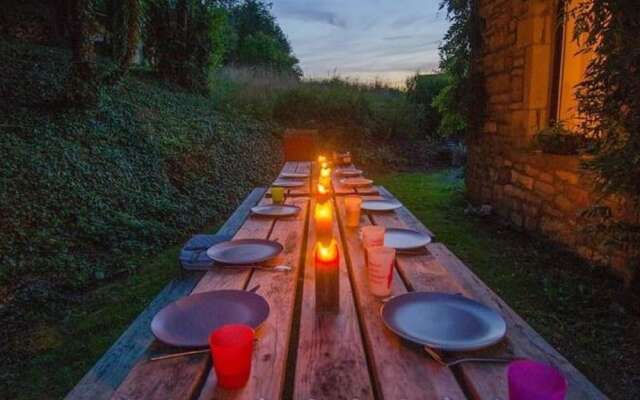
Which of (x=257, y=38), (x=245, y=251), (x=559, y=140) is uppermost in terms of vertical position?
(x=257, y=38)

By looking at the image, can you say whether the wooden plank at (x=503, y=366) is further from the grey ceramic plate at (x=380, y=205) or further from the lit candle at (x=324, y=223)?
the grey ceramic plate at (x=380, y=205)

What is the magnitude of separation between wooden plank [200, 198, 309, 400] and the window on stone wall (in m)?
3.18

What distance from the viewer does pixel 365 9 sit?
425 inches

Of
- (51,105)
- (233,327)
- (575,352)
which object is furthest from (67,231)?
(575,352)

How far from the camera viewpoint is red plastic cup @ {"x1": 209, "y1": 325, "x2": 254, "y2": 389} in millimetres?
938

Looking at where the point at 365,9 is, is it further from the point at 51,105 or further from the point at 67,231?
the point at 67,231

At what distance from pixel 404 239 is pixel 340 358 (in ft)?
3.25

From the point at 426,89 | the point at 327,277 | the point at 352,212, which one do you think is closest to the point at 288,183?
the point at 352,212

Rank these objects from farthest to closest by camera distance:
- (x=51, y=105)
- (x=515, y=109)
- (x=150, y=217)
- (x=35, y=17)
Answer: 1. (x=35, y=17)
2. (x=51, y=105)
3. (x=150, y=217)
4. (x=515, y=109)

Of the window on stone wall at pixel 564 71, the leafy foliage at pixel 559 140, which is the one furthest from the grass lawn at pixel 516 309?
the window on stone wall at pixel 564 71

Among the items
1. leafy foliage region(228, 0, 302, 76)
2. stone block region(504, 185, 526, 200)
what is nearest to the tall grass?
stone block region(504, 185, 526, 200)

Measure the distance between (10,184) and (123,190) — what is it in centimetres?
111

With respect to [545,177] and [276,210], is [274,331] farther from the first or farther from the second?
[545,177]

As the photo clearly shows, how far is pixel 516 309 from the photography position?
289 centimetres
